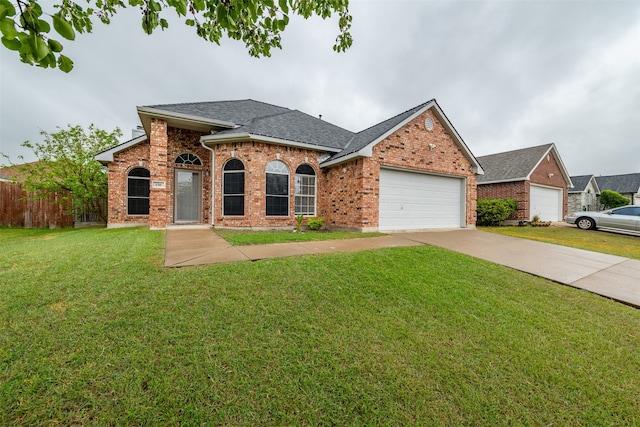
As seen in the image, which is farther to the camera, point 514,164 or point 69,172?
point 514,164

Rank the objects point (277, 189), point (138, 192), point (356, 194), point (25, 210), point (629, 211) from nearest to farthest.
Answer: point (356, 194) → point (277, 189) → point (138, 192) → point (629, 211) → point (25, 210)

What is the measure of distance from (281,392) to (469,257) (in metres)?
5.04

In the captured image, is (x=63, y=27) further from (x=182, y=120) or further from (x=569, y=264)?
(x=182, y=120)

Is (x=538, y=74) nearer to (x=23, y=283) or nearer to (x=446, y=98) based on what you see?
(x=446, y=98)

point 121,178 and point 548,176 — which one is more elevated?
point 548,176

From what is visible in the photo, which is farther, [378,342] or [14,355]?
[378,342]

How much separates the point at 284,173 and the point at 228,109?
16.0 ft

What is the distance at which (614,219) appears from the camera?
1125cm

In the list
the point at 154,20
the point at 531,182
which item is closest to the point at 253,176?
the point at 154,20

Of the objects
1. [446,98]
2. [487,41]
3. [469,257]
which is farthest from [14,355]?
[446,98]

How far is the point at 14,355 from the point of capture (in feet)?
6.15

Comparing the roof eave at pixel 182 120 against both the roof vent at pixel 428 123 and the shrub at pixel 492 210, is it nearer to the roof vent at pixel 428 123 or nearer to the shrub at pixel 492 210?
the roof vent at pixel 428 123

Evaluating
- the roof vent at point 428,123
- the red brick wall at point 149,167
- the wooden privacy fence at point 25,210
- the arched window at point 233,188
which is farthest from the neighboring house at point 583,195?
the wooden privacy fence at point 25,210

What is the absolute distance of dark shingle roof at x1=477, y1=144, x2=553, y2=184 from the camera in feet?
51.1
